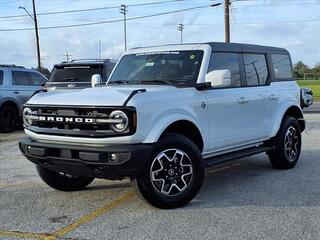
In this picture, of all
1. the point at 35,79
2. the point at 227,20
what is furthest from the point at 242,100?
the point at 227,20

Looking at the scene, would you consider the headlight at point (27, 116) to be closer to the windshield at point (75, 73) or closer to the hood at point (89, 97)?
the hood at point (89, 97)

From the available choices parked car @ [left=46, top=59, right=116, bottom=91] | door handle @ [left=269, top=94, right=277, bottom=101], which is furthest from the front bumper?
parked car @ [left=46, top=59, right=116, bottom=91]

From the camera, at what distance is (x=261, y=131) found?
7.54 meters

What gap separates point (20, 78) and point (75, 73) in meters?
3.34

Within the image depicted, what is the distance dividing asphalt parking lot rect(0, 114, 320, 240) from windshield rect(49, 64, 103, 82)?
16.3 ft

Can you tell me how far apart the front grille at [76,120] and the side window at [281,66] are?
145 inches

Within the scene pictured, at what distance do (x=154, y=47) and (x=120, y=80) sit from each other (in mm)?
692

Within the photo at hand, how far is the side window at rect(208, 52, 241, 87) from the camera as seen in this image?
22.4 ft

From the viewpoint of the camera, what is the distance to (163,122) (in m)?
5.72

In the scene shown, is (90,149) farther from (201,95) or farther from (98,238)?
(201,95)

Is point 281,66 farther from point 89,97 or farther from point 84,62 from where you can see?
point 84,62

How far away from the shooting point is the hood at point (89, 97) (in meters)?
5.53

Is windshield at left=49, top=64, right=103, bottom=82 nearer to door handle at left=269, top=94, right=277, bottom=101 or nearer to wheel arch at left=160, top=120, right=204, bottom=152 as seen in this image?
door handle at left=269, top=94, right=277, bottom=101

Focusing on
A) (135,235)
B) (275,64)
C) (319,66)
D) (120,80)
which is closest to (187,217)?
(135,235)
